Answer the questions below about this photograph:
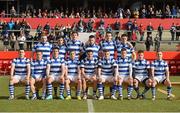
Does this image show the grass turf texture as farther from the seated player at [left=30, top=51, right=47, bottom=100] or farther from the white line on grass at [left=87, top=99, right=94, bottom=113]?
the seated player at [left=30, top=51, right=47, bottom=100]

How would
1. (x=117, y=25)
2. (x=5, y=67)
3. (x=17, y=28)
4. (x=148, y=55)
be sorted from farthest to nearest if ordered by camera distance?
(x=117, y=25) → (x=17, y=28) → (x=148, y=55) → (x=5, y=67)

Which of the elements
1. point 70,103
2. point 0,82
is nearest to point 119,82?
point 70,103

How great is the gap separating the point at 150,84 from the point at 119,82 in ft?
3.20

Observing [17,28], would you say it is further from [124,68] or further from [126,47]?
[124,68]

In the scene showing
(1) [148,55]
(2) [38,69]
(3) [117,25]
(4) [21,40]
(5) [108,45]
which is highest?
(3) [117,25]

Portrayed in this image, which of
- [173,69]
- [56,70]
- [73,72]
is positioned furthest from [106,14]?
[56,70]

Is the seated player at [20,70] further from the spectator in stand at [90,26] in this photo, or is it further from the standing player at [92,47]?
the spectator in stand at [90,26]

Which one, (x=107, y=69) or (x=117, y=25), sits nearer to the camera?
(x=107, y=69)

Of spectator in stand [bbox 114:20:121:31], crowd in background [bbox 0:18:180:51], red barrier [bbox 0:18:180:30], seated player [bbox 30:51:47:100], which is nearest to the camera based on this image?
seated player [bbox 30:51:47:100]

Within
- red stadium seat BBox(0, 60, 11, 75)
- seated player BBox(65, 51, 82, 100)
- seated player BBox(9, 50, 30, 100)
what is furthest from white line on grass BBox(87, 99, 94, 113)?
red stadium seat BBox(0, 60, 11, 75)

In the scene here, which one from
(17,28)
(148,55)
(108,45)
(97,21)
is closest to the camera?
(108,45)

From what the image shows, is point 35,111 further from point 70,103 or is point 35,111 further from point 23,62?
point 23,62

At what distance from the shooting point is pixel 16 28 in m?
36.0

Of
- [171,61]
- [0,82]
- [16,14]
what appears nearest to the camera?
[0,82]
